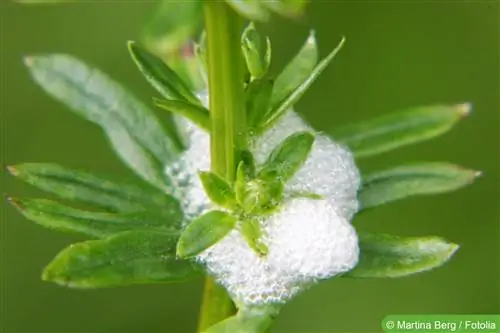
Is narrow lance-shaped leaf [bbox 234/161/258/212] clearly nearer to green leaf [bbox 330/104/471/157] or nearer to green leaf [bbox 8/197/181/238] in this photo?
green leaf [bbox 8/197/181/238]

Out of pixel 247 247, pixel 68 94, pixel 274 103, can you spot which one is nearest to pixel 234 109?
pixel 274 103

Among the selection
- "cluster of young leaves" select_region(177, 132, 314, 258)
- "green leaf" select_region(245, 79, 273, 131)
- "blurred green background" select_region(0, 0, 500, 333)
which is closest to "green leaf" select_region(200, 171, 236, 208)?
"cluster of young leaves" select_region(177, 132, 314, 258)

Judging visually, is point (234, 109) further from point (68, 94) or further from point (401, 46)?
point (401, 46)

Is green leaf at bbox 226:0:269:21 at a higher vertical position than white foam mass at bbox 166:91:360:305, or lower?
higher

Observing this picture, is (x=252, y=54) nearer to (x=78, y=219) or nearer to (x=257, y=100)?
(x=257, y=100)

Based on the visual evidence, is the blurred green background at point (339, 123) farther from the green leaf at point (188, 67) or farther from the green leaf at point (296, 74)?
the green leaf at point (296, 74)
